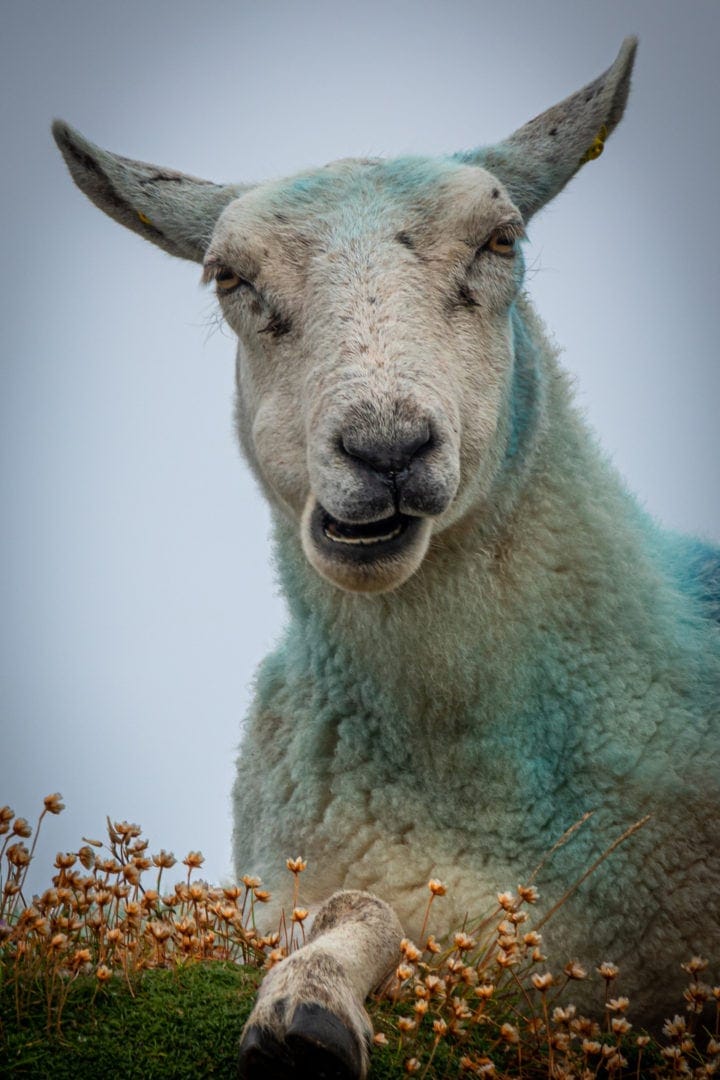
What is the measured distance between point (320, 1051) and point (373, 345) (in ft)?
7.55

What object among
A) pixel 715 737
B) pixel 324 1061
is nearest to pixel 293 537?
pixel 715 737

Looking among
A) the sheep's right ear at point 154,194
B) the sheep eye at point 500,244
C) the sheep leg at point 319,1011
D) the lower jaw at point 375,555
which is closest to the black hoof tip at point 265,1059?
the sheep leg at point 319,1011

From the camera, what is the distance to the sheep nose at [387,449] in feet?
13.0

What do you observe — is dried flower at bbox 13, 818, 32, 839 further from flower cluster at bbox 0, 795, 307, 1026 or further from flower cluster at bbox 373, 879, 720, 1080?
flower cluster at bbox 373, 879, 720, 1080

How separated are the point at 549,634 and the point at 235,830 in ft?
6.41

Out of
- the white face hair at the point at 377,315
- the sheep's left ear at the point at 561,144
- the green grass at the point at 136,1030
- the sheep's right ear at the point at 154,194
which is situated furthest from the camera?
the sheep's right ear at the point at 154,194

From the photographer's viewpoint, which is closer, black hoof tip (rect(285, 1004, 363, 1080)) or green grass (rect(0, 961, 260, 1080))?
black hoof tip (rect(285, 1004, 363, 1080))

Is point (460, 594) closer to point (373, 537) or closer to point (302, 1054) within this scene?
point (373, 537)

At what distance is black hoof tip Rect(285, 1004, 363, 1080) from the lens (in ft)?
11.3

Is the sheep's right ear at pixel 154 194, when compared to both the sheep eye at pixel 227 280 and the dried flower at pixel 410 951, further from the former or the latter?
the dried flower at pixel 410 951

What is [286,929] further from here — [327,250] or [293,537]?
[327,250]

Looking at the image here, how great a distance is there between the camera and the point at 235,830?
5.88m

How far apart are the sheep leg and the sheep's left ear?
3219 mm

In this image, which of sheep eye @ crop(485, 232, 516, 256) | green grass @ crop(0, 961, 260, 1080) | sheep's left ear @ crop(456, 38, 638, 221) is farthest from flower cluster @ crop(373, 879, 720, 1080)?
sheep's left ear @ crop(456, 38, 638, 221)
